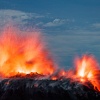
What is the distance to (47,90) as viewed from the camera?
178375 mm

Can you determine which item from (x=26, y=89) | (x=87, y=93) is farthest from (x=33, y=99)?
(x=87, y=93)

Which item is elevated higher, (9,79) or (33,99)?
(9,79)

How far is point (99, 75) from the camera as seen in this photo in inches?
7461

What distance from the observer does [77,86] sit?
586 ft

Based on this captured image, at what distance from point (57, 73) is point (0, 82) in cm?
2287

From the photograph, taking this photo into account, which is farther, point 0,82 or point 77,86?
point 0,82

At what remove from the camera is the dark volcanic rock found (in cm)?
17512

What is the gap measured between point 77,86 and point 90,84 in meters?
5.21

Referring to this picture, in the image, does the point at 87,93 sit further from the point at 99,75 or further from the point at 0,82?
the point at 0,82

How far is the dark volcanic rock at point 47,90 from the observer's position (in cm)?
17512

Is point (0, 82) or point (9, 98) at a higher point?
point (0, 82)

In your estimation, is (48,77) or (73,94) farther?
(48,77)

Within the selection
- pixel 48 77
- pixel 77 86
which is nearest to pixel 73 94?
pixel 77 86

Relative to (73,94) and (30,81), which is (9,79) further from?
(73,94)
